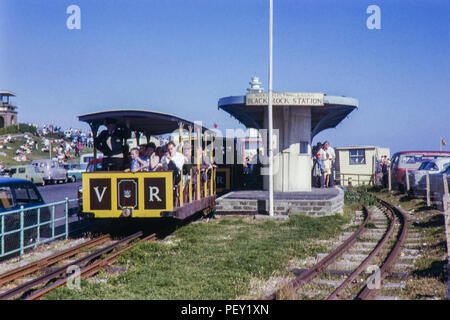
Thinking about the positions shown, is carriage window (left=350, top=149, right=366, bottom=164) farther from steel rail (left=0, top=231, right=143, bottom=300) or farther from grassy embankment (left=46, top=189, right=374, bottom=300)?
steel rail (left=0, top=231, right=143, bottom=300)

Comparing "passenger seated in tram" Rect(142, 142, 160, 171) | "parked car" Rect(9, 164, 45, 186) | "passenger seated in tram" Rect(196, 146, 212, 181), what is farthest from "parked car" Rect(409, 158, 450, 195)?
"parked car" Rect(9, 164, 45, 186)

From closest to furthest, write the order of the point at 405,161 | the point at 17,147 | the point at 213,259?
the point at 213,259, the point at 405,161, the point at 17,147

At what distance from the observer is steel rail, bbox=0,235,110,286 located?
7971 millimetres

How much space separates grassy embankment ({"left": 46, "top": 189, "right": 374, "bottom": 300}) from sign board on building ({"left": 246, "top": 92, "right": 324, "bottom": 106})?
14.2 feet

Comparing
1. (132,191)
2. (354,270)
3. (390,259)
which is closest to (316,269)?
(354,270)

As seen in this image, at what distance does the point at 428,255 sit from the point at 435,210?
6.83 meters

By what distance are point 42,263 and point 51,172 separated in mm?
29866

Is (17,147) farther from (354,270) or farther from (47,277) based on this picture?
(354,270)

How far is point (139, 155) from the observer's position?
40.4ft

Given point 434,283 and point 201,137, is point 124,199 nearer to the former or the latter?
point 201,137

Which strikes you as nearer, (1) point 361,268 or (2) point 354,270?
(2) point 354,270

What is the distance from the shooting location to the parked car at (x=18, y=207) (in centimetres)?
1005

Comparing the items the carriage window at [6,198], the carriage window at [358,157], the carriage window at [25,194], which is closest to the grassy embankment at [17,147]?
the carriage window at [358,157]

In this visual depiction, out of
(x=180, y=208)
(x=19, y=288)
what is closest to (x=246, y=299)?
(x=19, y=288)
